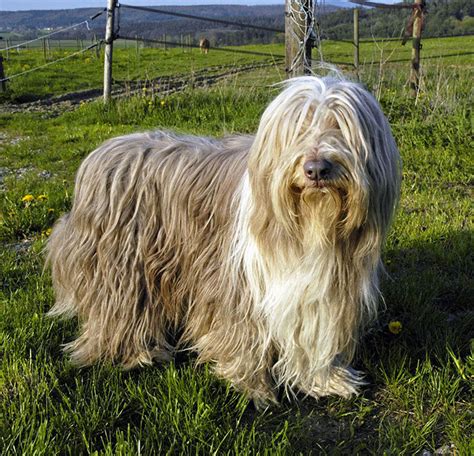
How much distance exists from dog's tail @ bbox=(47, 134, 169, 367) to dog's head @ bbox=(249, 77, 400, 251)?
82 cm

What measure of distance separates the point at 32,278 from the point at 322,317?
7.21 ft

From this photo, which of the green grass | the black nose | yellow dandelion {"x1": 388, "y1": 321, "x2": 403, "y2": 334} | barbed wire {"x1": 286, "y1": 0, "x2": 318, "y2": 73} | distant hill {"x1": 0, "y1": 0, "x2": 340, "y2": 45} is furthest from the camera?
distant hill {"x1": 0, "y1": 0, "x2": 340, "y2": 45}

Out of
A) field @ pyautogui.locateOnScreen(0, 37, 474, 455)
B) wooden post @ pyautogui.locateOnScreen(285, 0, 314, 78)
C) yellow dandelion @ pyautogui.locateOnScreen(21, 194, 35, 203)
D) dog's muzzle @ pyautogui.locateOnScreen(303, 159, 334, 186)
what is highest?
wooden post @ pyautogui.locateOnScreen(285, 0, 314, 78)

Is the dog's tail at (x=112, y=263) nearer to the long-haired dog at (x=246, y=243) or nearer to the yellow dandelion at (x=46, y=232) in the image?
the long-haired dog at (x=246, y=243)

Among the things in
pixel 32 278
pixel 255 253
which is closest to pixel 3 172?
pixel 32 278

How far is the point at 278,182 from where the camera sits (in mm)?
2438

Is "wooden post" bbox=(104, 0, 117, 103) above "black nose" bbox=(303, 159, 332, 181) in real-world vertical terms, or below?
above

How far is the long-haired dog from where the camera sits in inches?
97.7

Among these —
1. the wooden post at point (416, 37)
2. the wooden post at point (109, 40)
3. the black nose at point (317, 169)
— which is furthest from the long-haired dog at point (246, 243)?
the wooden post at point (109, 40)

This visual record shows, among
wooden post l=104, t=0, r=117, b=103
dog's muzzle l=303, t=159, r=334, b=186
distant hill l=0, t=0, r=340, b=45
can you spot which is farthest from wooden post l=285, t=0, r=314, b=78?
distant hill l=0, t=0, r=340, b=45

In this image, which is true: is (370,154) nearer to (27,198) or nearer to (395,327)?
(395,327)

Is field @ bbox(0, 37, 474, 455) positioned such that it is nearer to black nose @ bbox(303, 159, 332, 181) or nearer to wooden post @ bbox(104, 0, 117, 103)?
black nose @ bbox(303, 159, 332, 181)

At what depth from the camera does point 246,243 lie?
2.84 m

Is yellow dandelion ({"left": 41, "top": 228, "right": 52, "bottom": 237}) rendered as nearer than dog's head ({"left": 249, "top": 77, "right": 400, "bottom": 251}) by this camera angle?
No
